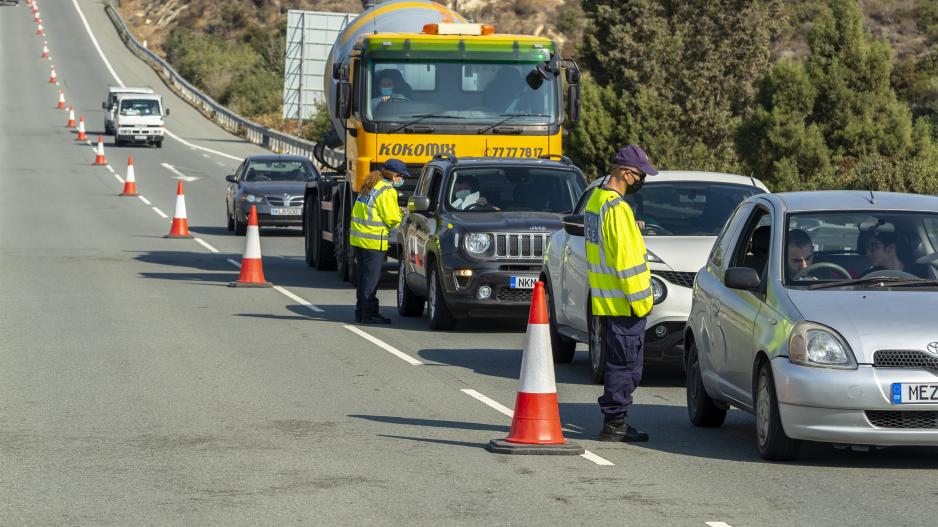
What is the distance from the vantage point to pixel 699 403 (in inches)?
418

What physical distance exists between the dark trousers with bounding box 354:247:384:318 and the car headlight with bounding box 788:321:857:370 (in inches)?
342

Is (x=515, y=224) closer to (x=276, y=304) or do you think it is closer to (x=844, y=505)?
(x=276, y=304)

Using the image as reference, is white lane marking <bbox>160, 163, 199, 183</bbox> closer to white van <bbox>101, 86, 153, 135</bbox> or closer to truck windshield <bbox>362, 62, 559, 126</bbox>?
white van <bbox>101, 86, 153, 135</bbox>

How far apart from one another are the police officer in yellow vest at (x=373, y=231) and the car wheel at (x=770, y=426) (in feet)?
27.0

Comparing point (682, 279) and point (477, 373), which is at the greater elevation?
point (682, 279)

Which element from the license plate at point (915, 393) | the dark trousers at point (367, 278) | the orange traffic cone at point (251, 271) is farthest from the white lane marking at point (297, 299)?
the license plate at point (915, 393)

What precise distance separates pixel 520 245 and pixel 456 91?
480cm

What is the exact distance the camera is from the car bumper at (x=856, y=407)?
338 inches

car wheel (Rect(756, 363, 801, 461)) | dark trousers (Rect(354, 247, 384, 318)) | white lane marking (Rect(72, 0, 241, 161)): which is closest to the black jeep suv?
dark trousers (Rect(354, 247, 384, 318))

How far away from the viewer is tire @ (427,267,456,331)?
1669 centimetres

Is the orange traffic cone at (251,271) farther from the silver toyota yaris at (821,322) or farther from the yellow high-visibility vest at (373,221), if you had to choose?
the silver toyota yaris at (821,322)

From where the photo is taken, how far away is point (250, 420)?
10805 millimetres

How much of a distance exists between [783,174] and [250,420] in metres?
22.9

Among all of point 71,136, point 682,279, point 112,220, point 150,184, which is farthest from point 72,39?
point 682,279
